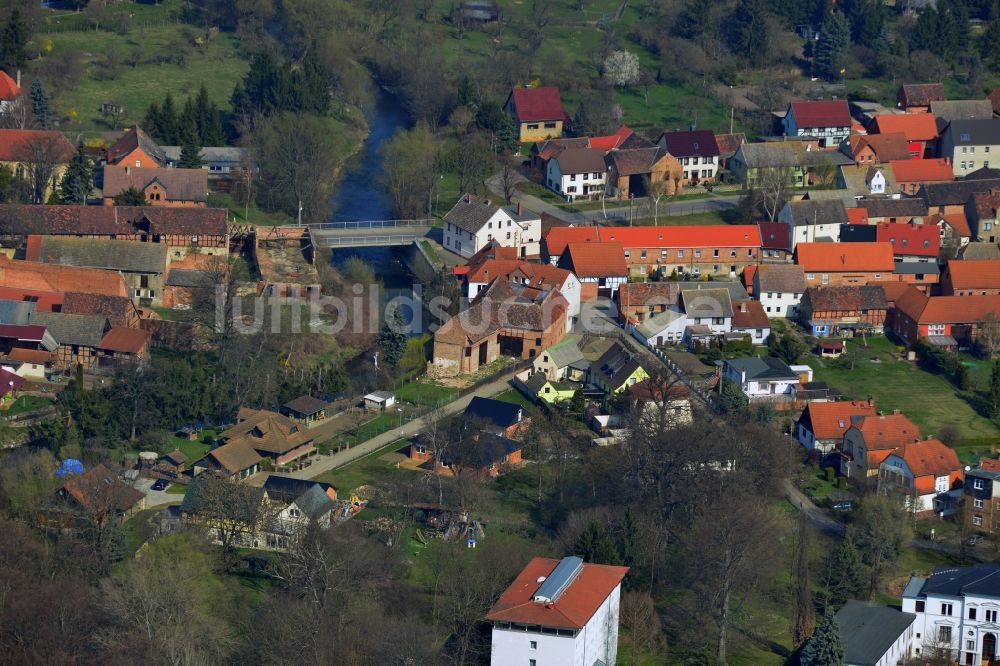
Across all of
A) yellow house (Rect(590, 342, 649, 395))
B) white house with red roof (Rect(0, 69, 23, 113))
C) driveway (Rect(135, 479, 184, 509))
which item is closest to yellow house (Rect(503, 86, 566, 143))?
white house with red roof (Rect(0, 69, 23, 113))

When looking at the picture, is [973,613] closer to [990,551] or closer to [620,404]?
[990,551]

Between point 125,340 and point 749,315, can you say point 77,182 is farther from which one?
point 749,315

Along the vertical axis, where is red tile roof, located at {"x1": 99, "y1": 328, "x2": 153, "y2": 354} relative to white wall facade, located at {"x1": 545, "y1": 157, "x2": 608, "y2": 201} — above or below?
above

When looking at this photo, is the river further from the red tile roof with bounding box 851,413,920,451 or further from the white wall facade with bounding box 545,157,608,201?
the red tile roof with bounding box 851,413,920,451

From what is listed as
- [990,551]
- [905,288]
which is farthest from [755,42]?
[990,551]

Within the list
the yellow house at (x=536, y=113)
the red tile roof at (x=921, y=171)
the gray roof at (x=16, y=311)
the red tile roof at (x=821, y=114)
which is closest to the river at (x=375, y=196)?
the yellow house at (x=536, y=113)

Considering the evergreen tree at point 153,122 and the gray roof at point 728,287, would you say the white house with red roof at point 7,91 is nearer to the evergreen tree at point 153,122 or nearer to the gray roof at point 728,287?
the evergreen tree at point 153,122

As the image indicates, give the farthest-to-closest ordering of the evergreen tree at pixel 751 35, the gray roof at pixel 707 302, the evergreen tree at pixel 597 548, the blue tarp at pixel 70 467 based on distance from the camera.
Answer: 1. the evergreen tree at pixel 751 35
2. the gray roof at pixel 707 302
3. the blue tarp at pixel 70 467
4. the evergreen tree at pixel 597 548
